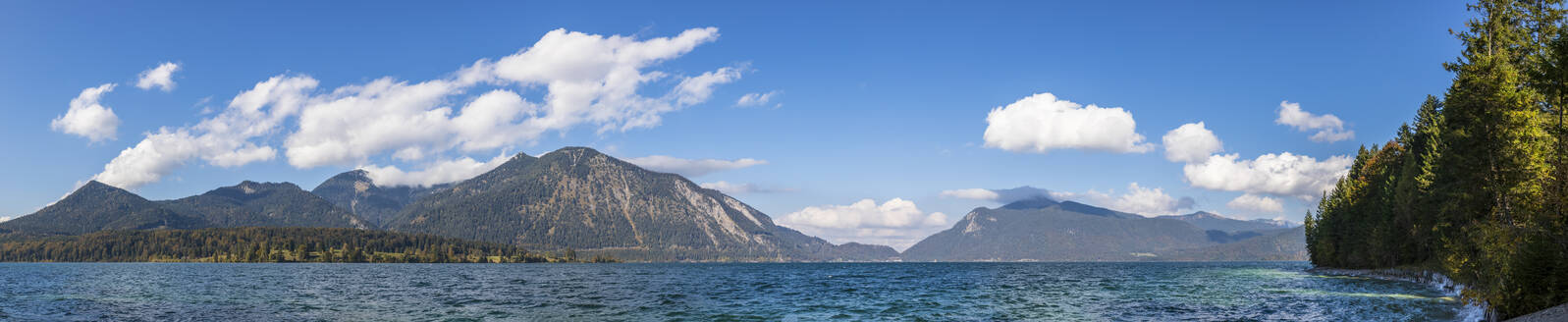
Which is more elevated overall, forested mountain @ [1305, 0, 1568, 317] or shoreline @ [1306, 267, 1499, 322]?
forested mountain @ [1305, 0, 1568, 317]

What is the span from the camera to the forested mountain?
106ft

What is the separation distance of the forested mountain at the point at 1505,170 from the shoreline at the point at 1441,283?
3.07 ft

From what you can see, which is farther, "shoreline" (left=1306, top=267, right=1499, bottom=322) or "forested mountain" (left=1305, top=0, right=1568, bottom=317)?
"shoreline" (left=1306, top=267, right=1499, bottom=322)

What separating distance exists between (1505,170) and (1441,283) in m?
28.4

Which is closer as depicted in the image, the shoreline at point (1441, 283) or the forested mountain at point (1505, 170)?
the forested mountain at point (1505, 170)

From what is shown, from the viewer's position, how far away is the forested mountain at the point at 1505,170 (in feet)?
106

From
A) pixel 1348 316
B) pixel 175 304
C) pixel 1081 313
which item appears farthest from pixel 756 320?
pixel 175 304

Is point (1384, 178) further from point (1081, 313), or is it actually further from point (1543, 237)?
point (1543, 237)

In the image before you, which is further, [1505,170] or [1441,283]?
[1441,283]

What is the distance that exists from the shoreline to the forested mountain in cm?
94

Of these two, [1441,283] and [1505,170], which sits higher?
[1505,170]

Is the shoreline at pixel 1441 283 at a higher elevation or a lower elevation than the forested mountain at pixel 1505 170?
lower

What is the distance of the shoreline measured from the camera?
3858 centimetres

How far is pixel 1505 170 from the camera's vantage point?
160ft
